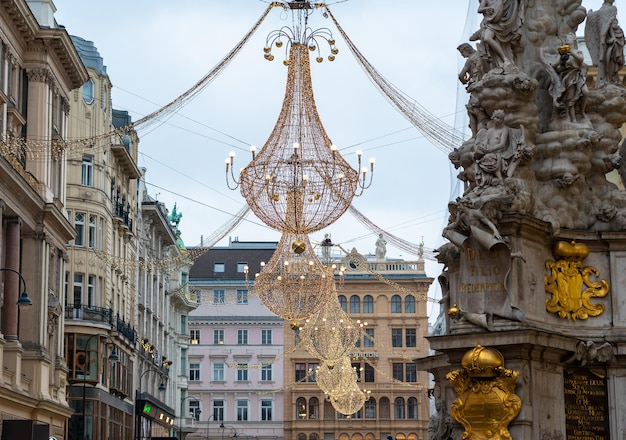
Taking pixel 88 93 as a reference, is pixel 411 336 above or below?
below

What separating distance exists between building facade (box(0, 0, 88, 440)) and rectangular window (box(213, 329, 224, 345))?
7583 cm

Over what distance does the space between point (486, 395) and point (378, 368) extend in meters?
112

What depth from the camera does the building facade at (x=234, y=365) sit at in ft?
445

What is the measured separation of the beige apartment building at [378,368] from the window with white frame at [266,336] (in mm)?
1933

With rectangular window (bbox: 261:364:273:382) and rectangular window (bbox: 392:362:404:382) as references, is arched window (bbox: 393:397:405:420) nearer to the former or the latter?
rectangular window (bbox: 392:362:404:382)

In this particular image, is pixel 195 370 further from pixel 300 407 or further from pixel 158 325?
pixel 158 325

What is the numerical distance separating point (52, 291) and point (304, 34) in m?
24.7

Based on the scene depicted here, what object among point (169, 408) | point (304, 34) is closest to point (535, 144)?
point (304, 34)

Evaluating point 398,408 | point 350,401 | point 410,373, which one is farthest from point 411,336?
point 350,401

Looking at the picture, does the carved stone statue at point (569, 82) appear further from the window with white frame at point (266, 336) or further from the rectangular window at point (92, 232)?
the window with white frame at point (266, 336)

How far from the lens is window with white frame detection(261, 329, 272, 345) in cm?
13725

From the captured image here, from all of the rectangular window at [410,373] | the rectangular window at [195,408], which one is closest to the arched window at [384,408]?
the rectangular window at [410,373]

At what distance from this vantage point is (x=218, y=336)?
138250 mm

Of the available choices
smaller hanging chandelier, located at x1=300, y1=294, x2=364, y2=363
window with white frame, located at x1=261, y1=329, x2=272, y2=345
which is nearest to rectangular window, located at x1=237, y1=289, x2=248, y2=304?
window with white frame, located at x1=261, y1=329, x2=272, y2=345
